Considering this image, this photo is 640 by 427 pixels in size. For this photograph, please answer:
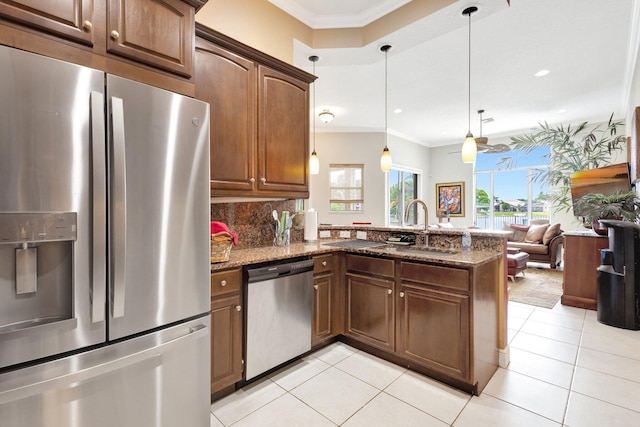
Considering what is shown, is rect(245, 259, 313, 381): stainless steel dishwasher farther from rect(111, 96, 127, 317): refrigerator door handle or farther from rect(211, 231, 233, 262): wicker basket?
rect(111, 96, 127, 317): refrigerator door handle

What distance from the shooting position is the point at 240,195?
2.24 meters

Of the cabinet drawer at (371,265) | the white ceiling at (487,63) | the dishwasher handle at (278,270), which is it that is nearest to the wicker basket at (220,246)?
the dishwasher handle at (278,270)

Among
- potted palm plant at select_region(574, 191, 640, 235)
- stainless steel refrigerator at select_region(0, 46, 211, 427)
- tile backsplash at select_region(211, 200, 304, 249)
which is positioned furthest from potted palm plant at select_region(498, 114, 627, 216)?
stainless steel refrigerator at select_region(0, 46, 211, 427)

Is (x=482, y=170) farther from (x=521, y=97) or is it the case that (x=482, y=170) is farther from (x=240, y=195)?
(x=240, y=195)

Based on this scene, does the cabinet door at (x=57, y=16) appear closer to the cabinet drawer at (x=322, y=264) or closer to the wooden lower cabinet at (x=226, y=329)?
the wooden lower cabinet at (x=226, y=329)

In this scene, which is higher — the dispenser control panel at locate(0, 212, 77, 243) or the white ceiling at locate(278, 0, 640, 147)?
the white ceiling at locate(278, 0, 640, 147)

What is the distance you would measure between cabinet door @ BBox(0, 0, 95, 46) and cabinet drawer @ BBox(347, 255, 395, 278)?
2176 mm

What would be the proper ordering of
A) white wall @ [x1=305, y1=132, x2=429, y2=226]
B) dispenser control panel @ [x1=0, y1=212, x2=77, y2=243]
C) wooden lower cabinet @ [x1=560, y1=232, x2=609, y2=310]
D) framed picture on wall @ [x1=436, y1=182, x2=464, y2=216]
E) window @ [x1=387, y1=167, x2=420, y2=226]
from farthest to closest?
framed picture on wall @ [x1=436, y1=182, x2=464, y2=216] < window @ [x1=387, y1=167, x2=420, y2=226] < white wall @ [x1=305, y1=132, x2=429, y2=226] < wooden lower cabinet @ [x1=560, y1=232, x2=609, y2=310] < dispenser control panel @ [x1=0, y1=212, x2=77, y2=243]

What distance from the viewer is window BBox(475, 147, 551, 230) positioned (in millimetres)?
7207

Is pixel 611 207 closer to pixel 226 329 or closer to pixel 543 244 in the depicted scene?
pixel 543 244

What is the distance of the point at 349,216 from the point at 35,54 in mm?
6329

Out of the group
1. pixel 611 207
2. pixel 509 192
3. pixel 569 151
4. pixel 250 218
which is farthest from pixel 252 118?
pixel 509 192

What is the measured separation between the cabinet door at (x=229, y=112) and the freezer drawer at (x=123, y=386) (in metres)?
1.08

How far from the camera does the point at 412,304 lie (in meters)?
2.21
